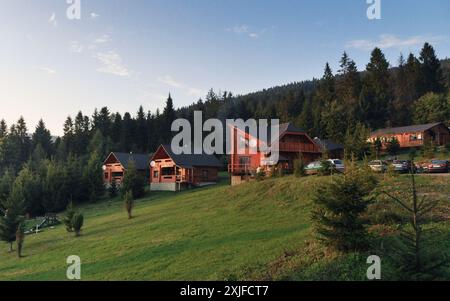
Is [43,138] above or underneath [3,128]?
underneath

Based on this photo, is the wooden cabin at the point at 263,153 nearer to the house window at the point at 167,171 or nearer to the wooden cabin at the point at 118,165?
the house window at the point at 167,171

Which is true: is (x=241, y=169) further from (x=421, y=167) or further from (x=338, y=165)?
(x=421, y=167)

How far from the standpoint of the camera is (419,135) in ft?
220

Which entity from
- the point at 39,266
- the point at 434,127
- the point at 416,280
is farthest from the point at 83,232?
the point at 434,127

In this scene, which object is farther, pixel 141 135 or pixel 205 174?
pixel 141 135

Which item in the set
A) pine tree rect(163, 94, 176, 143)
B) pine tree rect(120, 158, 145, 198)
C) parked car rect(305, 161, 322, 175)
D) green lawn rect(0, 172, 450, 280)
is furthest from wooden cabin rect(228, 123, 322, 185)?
pine tree rect(163, 94, 176, 143)

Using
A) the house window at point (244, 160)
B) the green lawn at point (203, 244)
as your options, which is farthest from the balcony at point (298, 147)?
the green lawn at point (203, 244)

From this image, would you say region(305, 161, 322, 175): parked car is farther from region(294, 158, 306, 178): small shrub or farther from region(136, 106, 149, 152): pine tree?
region(136, 106, 149, 152): pine tree

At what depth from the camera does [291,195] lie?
2834 centimetres

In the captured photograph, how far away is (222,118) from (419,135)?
55699 millimetres

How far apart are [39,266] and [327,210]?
16365 mm

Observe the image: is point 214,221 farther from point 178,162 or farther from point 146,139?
point 146,139

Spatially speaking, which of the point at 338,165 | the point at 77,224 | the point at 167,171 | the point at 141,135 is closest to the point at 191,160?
the point at 167,171

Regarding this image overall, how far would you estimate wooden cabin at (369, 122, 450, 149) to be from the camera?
6656 centimetres
